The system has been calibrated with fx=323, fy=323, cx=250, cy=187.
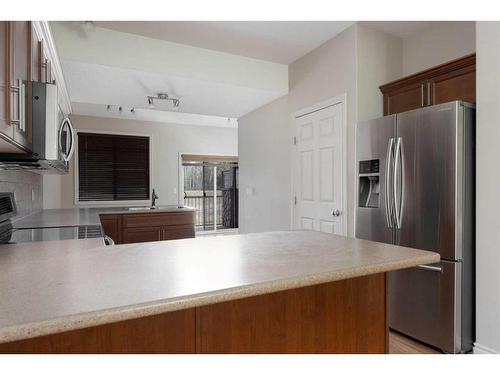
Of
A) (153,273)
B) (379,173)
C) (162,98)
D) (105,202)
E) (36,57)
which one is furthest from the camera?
(105,202)

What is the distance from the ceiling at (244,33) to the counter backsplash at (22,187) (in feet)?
4.83

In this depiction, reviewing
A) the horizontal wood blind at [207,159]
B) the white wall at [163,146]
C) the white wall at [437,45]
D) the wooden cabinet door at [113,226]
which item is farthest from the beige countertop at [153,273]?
the horizontal wood blind at [207,159]

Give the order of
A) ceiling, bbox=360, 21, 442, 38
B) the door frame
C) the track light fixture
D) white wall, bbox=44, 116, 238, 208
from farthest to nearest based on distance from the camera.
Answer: white wall, bbox=44, 116, 238, 208 → the track light fixture → the door frame → ceiling, bbox=360, 21, 442, 38

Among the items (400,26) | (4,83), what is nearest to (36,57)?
(4,83)

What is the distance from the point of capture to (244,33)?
296cm

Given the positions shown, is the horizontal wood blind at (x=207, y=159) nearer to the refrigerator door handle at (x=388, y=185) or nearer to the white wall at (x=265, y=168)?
the white wall at (x=265, y=168)

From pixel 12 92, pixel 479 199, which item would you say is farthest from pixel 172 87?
pixel 479 199

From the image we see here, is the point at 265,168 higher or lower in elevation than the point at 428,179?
higher

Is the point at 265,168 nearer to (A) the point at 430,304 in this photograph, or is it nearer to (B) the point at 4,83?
(A) the point at 430,304

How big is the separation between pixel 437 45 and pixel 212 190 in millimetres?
5249

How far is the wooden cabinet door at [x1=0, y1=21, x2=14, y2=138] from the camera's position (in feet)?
3.64

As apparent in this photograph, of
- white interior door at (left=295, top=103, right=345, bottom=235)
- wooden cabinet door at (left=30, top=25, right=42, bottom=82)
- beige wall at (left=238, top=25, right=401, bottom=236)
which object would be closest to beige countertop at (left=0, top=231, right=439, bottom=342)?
wooden cabinet door at (left=30, top=25, right=42, bottom=82)

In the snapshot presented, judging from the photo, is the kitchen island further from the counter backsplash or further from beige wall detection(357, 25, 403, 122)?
beige wall detection(357, 25, 403, 122)

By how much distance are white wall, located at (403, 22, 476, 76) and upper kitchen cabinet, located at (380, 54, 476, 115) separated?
43 cm
